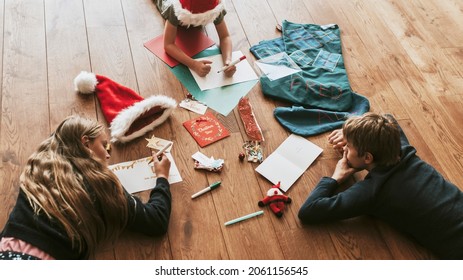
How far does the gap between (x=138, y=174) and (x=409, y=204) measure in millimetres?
976

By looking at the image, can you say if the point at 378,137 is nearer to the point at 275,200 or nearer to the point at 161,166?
the point at 275,200

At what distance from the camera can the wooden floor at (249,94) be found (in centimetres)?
155

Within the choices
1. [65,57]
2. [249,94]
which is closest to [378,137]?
[249,94]

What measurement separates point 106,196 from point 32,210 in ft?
0.69

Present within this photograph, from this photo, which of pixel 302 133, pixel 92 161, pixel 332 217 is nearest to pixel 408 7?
pixel 302 133

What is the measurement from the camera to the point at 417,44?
2326mm

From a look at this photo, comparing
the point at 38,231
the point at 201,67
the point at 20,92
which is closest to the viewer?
the point at 38,231

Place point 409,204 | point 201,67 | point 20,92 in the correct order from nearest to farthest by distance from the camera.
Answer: point 409,204, point 20,92, point 201,67

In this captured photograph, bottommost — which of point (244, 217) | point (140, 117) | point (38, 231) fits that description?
point (244, 217)

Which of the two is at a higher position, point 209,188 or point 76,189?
point 76,189

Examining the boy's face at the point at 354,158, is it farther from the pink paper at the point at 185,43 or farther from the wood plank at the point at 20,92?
the wood plank at the point at 20,92

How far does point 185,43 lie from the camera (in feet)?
7.06

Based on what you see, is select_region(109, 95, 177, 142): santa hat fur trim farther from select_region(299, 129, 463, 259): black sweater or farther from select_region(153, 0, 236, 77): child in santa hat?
select_region(299, 129, 463, 259): black sweater

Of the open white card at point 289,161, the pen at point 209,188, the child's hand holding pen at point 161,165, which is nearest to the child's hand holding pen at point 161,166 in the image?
the child's hand holding pen at point 161,165
